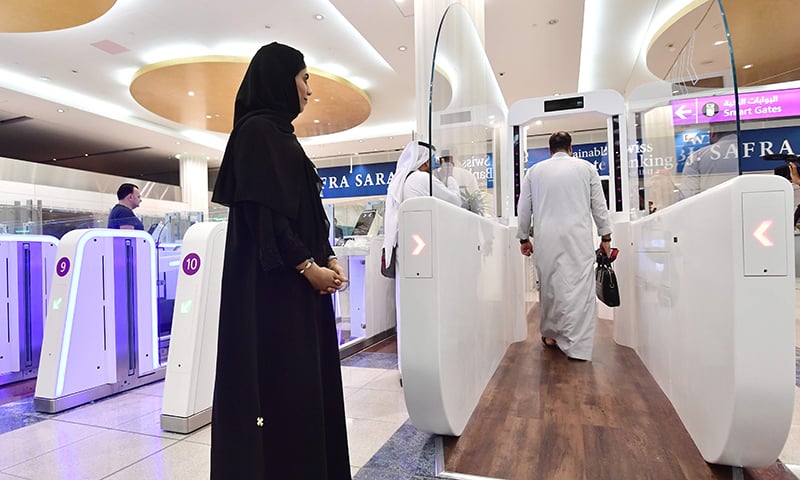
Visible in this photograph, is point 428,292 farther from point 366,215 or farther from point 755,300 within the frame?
point 366,215

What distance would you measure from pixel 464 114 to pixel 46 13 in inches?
194

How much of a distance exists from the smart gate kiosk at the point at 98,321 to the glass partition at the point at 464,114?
2139mm

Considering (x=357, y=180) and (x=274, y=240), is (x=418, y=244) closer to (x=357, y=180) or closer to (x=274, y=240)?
(x=274, y=240)

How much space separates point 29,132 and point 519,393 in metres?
11.6

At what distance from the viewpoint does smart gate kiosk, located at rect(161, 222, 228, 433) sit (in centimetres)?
220

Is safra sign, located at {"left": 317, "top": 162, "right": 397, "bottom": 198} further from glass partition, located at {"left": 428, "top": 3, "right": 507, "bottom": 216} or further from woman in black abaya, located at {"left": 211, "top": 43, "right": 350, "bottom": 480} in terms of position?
woman in black abaya, located at {"left": 211, "top": 43, "right": 350, "bottom": 480}

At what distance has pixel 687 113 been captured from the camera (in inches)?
84.8

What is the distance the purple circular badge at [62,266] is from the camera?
264 cm

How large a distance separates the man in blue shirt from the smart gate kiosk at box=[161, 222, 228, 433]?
202 cm

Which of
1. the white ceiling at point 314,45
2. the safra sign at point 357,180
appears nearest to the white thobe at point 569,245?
the white ceiling at point 314,45

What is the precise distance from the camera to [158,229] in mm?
5844

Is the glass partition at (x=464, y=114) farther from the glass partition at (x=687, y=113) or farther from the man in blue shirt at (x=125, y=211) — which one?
the man in blue shirt at (x=125, y=211)

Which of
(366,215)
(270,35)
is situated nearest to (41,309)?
(366,215)

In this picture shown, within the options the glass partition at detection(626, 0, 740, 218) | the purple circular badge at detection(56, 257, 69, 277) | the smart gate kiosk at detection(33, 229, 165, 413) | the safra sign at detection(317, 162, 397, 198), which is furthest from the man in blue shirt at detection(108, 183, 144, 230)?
the safra sign at detection(317, 162, 397, 198)
